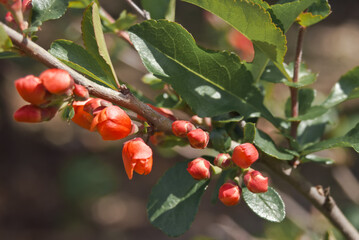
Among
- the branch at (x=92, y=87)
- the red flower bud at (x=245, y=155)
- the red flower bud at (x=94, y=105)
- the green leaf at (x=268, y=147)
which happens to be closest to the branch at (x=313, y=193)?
the green leaf at (x=268, y=147)

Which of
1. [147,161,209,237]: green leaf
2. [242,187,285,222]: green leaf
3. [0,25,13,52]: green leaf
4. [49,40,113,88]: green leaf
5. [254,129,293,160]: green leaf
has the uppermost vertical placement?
[0,25,13,52]: green leaf

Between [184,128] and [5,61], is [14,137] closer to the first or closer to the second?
[5,61]

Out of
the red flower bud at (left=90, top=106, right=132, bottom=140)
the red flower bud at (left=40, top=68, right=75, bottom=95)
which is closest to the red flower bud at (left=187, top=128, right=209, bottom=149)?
the red flower bud at (left=90, top=106, right=132, bottom=140)

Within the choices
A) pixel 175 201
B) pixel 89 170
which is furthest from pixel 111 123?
pixel 89 170

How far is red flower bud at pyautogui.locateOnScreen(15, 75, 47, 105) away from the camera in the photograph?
21.3 inches

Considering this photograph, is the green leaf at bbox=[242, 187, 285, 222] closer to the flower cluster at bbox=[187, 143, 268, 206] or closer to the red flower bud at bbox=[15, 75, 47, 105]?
the flower cluster at bbox=[187, 143, 268, 206]

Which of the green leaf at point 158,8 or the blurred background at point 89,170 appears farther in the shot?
the blurred background at point 89,170

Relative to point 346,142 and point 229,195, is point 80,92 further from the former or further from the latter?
point 346,142

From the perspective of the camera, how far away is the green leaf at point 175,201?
30.7 inches

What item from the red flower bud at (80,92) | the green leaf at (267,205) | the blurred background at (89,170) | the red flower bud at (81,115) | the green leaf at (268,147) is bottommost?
the blurred background at (89,170)

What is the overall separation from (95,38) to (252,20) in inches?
10.4

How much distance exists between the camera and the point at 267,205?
713 mm

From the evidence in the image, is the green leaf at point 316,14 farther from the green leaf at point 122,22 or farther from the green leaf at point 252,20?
the green leaf at point 122,22

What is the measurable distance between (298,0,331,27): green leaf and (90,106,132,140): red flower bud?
40cm
